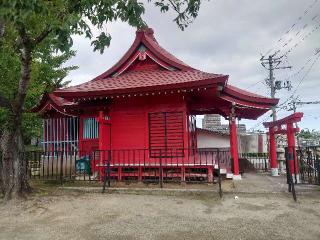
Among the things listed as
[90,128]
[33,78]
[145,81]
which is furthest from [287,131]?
[33,78]

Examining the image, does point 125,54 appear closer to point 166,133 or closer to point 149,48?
point 149,48

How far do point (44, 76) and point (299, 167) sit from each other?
686 inches

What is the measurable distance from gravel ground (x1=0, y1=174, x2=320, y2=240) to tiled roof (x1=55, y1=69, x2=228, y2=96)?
3475 mm

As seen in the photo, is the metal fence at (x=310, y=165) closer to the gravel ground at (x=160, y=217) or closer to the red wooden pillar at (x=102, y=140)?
the gravel ground at (x=160, y=217)

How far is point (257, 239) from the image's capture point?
5.40 meters

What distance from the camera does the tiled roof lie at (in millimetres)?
10352

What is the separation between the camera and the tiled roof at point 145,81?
1035 cm

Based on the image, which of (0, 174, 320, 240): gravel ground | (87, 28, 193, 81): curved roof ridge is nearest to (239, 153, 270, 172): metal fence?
(87, 28, 193, 81): curved roof ridge

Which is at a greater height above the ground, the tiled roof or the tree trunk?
the tiled roof

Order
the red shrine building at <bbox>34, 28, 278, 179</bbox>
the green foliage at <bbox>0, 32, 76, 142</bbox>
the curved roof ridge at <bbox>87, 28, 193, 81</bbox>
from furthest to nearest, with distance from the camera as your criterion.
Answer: the green foliage at <bbox>0, 32, 76, 142</bbox> < the curved roof ridge at <bbox>87, 28, 193, 81</bbox> < the red shrine building at <bbox>34, 28, 278, 179</bbox>

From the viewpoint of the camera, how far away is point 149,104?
1205 centimetres

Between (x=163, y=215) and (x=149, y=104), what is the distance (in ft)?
18.9

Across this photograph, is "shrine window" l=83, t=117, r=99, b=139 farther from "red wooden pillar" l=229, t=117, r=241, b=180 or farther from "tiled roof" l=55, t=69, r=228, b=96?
"red wooden pillar" l=229, t=117, r=241, b=180

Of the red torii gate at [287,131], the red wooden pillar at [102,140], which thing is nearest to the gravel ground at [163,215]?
the red torii gate at [287,131]
